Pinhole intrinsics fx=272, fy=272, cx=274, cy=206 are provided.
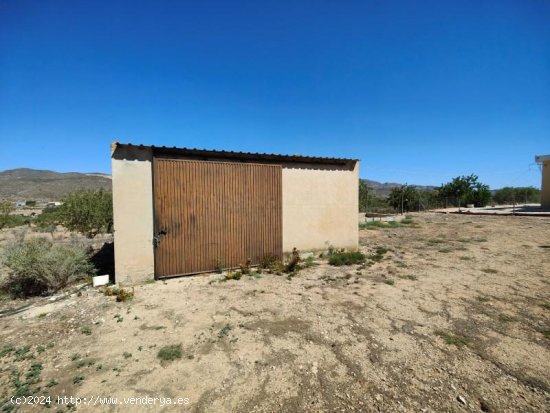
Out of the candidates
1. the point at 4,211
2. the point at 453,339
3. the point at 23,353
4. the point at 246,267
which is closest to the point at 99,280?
the point at 23,353

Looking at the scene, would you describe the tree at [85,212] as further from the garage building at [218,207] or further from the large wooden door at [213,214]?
the large wooden door at [213,214]

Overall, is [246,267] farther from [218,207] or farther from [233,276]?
[218,207]

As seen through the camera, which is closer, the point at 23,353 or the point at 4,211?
the point at 23,353

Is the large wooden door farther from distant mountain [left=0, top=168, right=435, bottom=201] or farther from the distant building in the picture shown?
distant mountain [left=0, top=168, right=435, bottom=201]

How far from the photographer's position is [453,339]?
3961mm

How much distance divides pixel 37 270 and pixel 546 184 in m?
37.1

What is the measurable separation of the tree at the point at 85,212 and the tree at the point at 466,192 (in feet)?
119

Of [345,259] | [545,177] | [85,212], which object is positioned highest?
[545,177]

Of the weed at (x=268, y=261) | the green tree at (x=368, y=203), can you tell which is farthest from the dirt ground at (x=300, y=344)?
the green tree at (x=368, y=203)

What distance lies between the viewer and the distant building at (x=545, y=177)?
82.9ft

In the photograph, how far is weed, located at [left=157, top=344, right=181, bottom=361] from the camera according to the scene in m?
3.54

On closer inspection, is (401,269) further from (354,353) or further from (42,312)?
(42,312)

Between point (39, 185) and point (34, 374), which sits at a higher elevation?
point (39, 185)

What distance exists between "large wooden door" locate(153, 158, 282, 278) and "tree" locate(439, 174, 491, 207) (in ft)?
111
